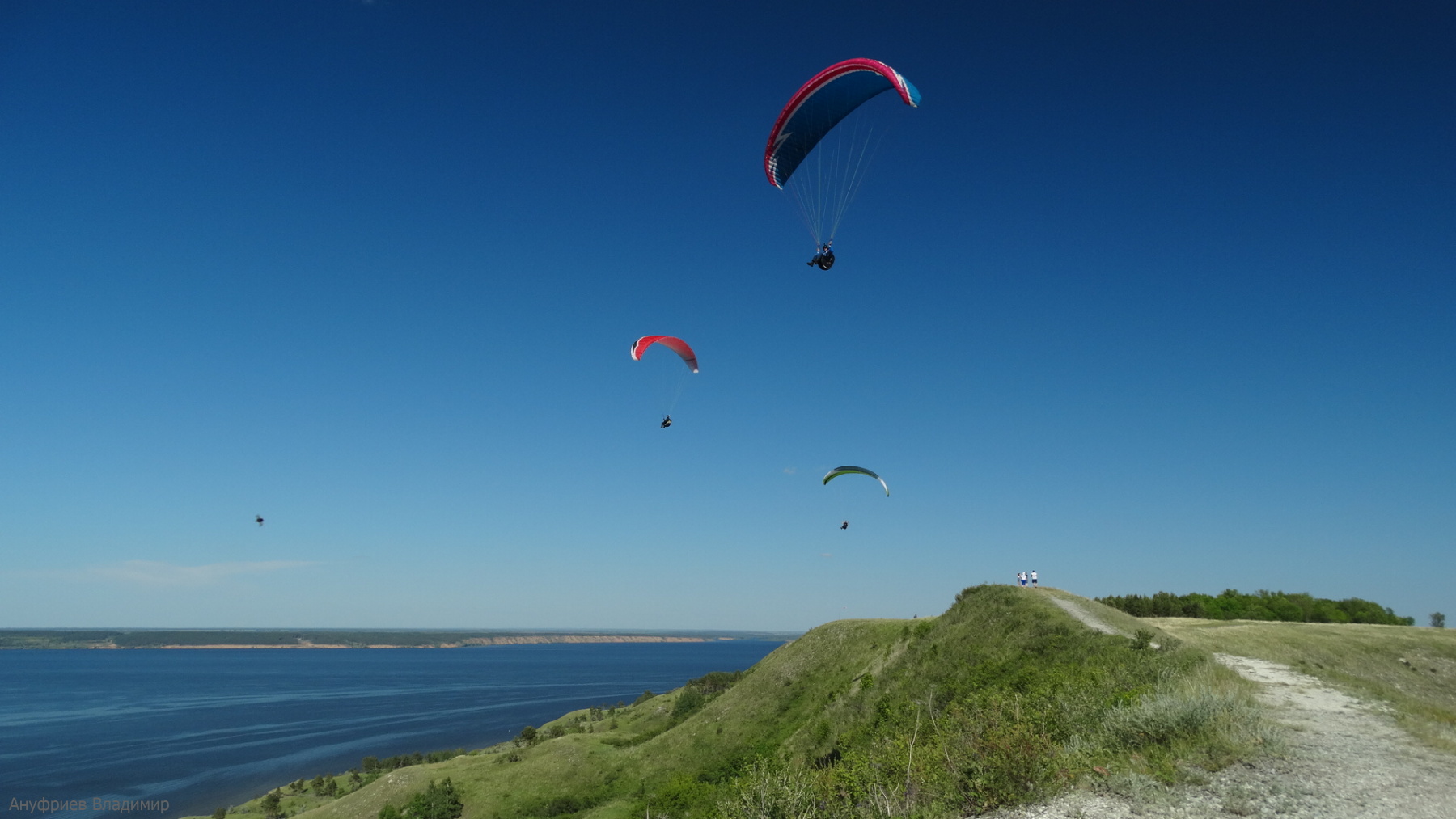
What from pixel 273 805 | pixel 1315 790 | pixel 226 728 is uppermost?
pixel 1315 790

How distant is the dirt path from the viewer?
28.2ft

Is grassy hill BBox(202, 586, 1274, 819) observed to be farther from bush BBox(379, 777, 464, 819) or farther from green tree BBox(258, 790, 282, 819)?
green tree BBox(258, 790, 282, 819)

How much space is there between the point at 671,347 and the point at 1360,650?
34.4 meters

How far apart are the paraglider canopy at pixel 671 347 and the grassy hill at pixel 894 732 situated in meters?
19.2

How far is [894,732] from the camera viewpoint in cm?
2105

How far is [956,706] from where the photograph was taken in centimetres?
1944

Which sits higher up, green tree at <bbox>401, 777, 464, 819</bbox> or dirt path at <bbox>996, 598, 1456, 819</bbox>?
dirt path at <bbox>996, 598, 1456, 819</bbox>

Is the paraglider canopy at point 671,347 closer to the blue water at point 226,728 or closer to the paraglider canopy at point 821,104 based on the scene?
the paraglider canopy at point 821,104

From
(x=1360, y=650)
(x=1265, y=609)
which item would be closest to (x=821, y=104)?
(x=1360, y=650)

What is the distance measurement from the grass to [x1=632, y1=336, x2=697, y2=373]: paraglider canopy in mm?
24910

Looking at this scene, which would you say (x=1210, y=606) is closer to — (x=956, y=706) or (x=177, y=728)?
(x=956, y=706)

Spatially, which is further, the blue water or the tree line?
the blue water

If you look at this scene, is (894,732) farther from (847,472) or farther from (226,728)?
(226,728)

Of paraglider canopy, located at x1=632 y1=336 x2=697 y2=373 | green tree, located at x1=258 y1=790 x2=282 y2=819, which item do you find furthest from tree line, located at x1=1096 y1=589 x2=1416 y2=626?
green tree, located at x1=258 y1=790 x2=282 y2=819
